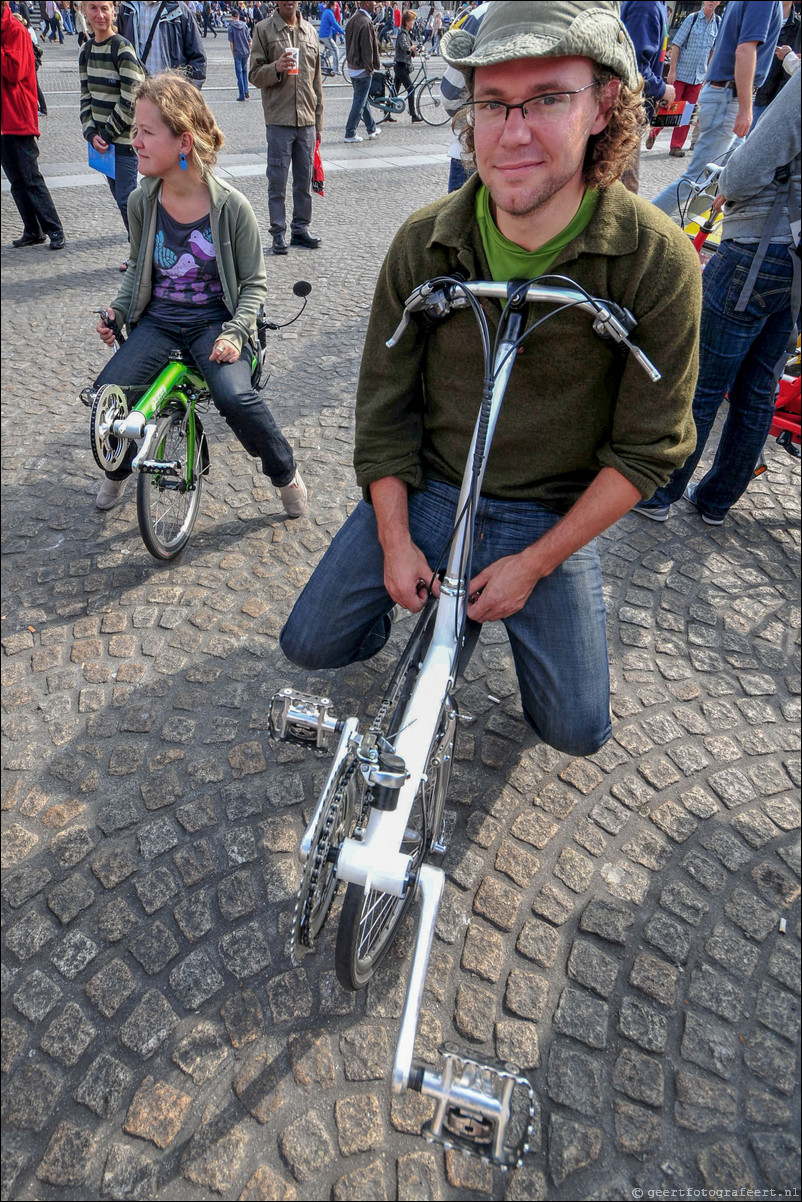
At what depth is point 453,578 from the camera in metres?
1.96

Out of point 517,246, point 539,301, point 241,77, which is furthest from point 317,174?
point 241,77

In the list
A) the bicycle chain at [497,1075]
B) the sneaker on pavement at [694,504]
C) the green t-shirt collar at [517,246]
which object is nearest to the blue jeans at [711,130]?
the sneaker on pavement at [694,504]

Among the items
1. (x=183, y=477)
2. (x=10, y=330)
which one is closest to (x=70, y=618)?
(x=183, y=477)

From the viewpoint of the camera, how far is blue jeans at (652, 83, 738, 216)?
19.2 ft

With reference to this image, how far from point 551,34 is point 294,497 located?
8.12 ft

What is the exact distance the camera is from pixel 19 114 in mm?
6602

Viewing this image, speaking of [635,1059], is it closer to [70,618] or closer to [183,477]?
[70,618]

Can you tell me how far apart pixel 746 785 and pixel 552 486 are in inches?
51.4

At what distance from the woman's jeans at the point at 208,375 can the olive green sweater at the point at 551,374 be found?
1203 mm

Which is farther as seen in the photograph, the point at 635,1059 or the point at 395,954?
the point at 395,954

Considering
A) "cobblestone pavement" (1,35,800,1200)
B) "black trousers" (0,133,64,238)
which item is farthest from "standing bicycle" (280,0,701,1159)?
"black trousers" (0,133,64,238)

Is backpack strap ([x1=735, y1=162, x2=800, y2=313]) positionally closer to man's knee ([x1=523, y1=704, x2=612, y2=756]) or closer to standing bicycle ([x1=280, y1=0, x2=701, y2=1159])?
standing bicycle ([x1=280, y1=0, x2=701, y2=1159])

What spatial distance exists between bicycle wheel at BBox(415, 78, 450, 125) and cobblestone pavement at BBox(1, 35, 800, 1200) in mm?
14165

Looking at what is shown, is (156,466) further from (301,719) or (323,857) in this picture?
(323,857)
